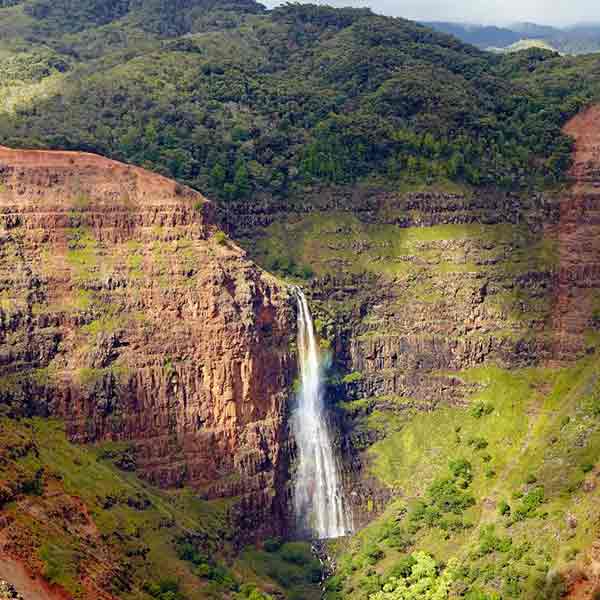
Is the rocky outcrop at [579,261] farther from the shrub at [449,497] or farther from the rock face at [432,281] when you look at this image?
the shrub at [449,497]

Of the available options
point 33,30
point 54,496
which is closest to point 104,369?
point 54,496

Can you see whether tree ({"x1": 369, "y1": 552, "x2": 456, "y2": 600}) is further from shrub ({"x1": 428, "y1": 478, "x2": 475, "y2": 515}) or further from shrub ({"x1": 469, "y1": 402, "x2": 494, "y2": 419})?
shrub ({"x1": 469, "y1": 402, "x2": 494, "y2": 419})

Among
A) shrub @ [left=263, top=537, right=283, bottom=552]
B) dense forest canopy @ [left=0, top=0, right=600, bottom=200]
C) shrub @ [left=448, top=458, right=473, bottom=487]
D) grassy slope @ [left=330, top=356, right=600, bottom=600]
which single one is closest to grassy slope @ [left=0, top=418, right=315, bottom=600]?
shrub @ [left=263, top=537, right=283, bottom=552]

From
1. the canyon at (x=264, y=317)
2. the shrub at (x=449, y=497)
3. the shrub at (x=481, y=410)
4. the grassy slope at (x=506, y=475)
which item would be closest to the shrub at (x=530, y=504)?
the grassy slope at (x=506, y=475)

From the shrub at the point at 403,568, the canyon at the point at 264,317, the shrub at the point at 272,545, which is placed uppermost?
the canyon at the point at 264,317

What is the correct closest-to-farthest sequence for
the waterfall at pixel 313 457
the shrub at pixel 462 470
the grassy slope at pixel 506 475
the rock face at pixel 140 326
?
the grassy slope at pixel 506 475, the rock face at pixel 140 326, the shrub at pixel 462 470, the waterfall at pixel 313 457

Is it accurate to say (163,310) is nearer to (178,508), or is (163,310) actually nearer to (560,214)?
(178,508)

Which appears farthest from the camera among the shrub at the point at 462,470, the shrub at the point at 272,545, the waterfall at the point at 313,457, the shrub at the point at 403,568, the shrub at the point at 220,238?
the waterfall at the point at 313,457
